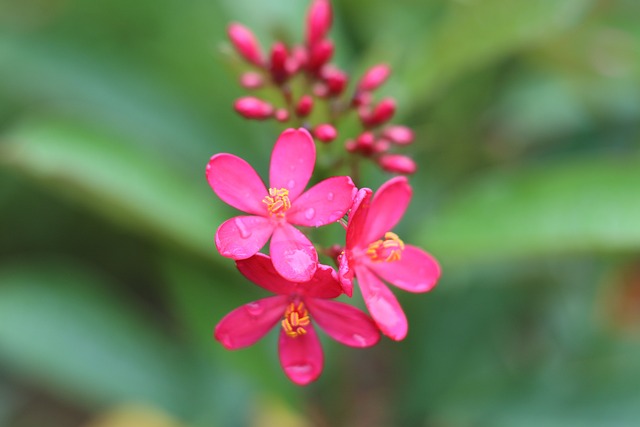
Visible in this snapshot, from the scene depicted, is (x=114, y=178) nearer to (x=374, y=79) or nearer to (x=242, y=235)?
(x=374, y=79)

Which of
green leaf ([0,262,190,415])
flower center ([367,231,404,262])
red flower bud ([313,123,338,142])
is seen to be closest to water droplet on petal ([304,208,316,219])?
flower center ([367,231,404,262])

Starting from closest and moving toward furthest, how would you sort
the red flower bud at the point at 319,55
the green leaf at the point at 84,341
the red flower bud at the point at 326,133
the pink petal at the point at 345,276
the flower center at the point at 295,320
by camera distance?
1. the pink petal at the point at 345,276
2. the flower center at the point at 295,320
3. the red flower bud at the point at 326,133
4. the red flower bud at the point at 319,55
5. the green leaf at the point at 84,341

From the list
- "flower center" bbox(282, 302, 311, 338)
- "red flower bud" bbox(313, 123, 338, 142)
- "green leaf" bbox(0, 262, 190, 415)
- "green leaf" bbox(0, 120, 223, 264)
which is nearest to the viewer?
"flower center" bbox(282, 302, 311, 338)

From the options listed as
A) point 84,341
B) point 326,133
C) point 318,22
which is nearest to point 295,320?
point 326,133

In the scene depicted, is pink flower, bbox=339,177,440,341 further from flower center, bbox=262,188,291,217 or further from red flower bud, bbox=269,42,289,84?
red flower bud, bbox=269,42,289,84

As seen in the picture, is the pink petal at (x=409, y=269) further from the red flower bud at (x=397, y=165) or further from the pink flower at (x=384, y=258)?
the red flower bud at (x=397, y=165)

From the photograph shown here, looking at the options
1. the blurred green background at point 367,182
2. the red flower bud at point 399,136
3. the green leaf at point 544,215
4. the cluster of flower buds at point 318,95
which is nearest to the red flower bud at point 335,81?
the cluster of flower buds at point 318,95

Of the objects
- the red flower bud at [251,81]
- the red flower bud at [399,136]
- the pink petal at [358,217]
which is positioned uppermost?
the red flower bud at [251,81]
